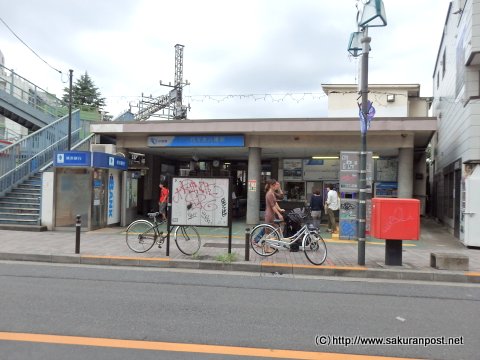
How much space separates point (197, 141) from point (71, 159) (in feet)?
15.7

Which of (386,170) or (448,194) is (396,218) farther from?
(386,170)

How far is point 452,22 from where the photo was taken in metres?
17.0

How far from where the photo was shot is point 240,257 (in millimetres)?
9328

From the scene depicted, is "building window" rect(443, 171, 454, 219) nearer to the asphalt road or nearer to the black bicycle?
the asphalt road

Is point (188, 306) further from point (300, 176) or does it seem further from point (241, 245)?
point (300, 176)

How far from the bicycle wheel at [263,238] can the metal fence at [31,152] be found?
10.7m

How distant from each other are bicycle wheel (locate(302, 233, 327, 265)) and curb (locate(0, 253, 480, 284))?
31 centimetres

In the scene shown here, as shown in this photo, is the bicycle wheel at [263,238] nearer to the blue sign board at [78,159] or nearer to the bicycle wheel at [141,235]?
the bicycle wheel at [141,235]

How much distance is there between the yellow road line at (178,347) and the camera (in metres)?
4.09

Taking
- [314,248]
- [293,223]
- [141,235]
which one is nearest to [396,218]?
[314,248]

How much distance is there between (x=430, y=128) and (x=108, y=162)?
11.5 metres

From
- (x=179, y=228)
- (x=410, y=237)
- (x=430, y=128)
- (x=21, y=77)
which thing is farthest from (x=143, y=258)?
(x=21, y=77)

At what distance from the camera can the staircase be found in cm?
1352

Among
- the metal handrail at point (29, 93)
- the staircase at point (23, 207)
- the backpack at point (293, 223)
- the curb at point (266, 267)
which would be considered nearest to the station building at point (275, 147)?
the staircase at point (23, 207)
